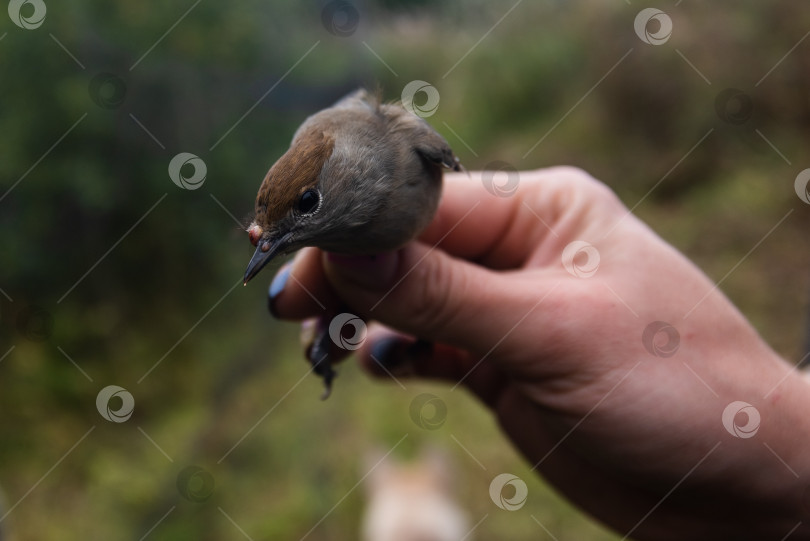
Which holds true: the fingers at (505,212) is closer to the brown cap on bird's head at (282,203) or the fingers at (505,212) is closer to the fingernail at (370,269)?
the fingernail at (370,269)

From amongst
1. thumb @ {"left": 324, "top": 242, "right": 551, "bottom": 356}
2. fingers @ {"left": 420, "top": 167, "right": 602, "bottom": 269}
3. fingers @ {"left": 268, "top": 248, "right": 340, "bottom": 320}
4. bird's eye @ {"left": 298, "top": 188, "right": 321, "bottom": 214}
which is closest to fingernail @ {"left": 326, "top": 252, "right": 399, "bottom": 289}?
thumb @ {"left": 324, "top": 242, "right": 551, "bottom": 356}

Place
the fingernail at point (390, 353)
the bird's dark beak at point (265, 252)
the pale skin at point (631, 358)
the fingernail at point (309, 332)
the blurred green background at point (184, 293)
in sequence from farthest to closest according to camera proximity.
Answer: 1. the blurred green background at point (184, 293)
2. the fingernail at point (390, 353)
3. the fingernail at point (309, 332)
4. the pale skin at point (631, 358)
5. the bird's dark beak at point (265, 252)

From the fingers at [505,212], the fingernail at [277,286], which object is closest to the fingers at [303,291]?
the fingernail at [277,286]

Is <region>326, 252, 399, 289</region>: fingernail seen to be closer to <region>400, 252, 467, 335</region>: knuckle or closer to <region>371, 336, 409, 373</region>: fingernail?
<region>400, 252, 467, 335</region>: knuckle

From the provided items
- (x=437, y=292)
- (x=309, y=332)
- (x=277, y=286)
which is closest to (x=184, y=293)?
(x=309, y=332)

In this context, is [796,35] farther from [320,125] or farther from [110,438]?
[110,438]

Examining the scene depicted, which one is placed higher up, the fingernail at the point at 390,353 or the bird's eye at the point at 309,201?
the bird's eye at the point at 309,201
